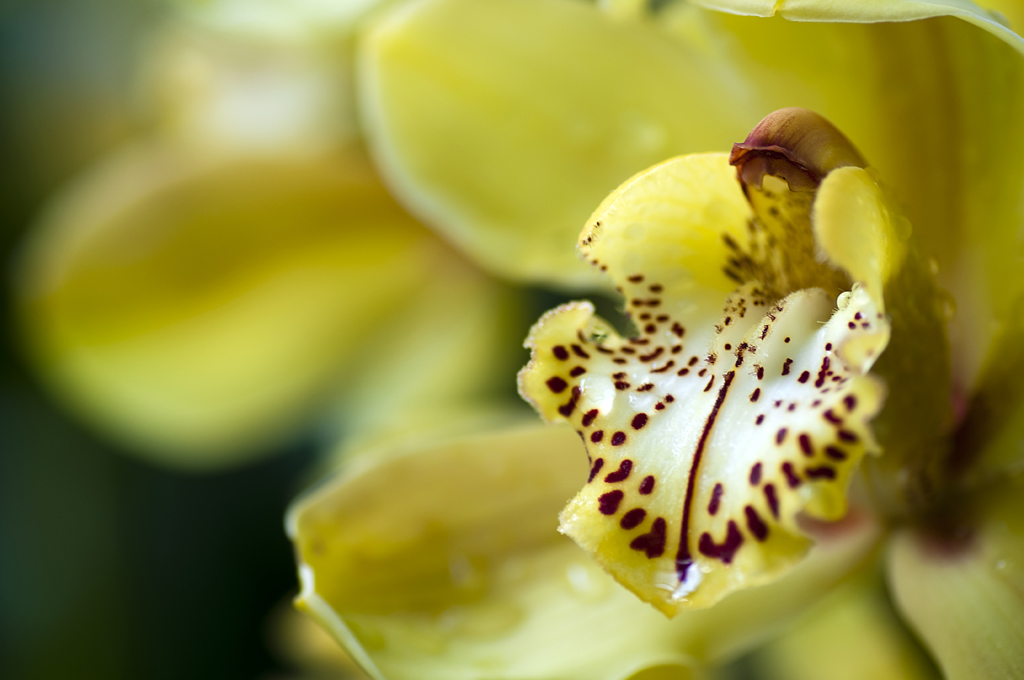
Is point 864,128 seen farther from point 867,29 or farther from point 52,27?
point 52,27

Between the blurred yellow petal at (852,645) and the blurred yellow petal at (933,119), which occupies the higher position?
the blurred yellow petal at (933,119)

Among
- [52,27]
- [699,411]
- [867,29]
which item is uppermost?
[52,27]

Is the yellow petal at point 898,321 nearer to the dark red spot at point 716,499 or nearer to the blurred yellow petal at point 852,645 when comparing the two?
the dark red spot at point 716,499

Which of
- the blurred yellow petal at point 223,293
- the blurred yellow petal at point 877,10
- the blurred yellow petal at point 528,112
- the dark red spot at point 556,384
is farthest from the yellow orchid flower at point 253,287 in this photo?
the blurred yellow petal at point 877,10

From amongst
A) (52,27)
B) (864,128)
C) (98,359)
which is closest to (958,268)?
(864,128)

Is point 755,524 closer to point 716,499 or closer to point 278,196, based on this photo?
point 716,499

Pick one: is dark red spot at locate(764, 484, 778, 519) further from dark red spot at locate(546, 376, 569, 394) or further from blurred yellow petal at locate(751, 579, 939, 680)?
blurred yellow petal at locate(751, 579, 939, 680)

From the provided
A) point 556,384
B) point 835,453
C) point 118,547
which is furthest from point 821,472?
point 118,547

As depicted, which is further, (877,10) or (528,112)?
(528,112)
